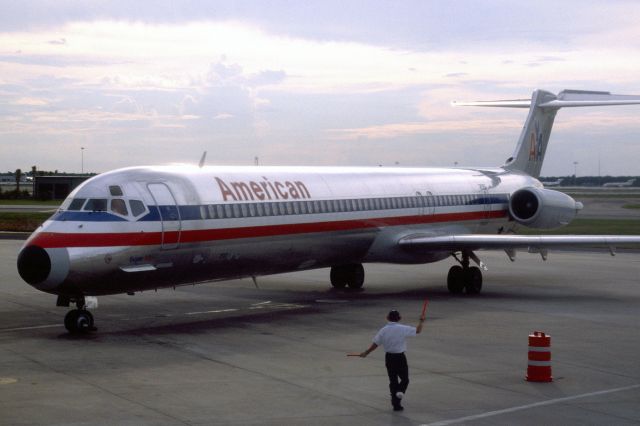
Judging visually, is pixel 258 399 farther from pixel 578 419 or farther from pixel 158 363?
pixel 578 419

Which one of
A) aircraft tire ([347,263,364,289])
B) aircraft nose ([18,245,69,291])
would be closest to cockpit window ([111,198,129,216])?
aircraft nose ([18,245,69,291])

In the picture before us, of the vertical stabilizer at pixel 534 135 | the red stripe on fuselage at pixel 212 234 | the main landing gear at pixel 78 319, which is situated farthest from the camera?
the vertical stabilizer at pixel 534 135

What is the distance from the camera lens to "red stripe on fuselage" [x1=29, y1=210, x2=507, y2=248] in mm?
16359

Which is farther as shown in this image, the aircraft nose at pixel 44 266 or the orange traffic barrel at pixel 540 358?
the aircraft nose at pixel 44 266

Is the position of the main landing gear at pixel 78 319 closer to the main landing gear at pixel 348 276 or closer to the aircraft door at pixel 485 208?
the main landing gear at pixel 348 276

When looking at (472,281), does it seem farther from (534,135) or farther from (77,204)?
(77,204)

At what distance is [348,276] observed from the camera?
25.3 m

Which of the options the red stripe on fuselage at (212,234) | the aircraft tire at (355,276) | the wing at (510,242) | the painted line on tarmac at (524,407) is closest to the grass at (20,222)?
the aircraft tire at (355,276)

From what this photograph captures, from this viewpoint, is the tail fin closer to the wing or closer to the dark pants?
the wing

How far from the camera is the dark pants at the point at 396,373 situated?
11445 millimetres

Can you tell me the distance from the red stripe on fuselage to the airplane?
2 cm

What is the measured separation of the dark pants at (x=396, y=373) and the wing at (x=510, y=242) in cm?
1210

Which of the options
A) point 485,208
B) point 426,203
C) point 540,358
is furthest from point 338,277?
point 540,358

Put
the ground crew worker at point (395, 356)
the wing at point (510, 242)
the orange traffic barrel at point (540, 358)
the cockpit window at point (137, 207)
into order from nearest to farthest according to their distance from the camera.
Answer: the ground crew worker at point (395, 356) → the orange traffic barrel at point (540, 358) → the cockpit window at point (137, 207) → the wing at point (510, 242)
